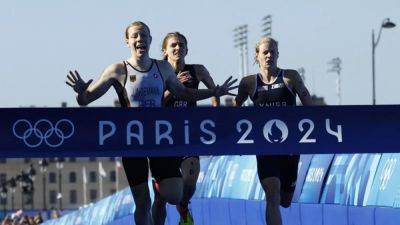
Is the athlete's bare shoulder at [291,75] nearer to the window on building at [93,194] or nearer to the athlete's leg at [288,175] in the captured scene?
the athlete's leg at [288,175]

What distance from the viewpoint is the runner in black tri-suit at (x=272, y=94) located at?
1116 centimetres

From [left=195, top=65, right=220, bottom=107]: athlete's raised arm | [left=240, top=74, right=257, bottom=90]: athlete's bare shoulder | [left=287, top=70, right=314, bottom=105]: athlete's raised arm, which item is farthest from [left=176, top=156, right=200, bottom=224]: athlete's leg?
[left=287, top=70, right=314, bottom=105]: athlete's raised arm

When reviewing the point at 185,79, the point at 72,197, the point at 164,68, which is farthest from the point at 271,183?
the point at 72,197

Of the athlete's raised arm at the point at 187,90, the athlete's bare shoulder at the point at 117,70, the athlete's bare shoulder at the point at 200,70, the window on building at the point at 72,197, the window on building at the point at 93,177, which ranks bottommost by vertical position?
the window on building at the point at 72,197

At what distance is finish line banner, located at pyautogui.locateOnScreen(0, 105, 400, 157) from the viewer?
1048 cm

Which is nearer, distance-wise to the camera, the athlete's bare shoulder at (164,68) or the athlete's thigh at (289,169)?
the athlete's bare shoulder at (164,68)

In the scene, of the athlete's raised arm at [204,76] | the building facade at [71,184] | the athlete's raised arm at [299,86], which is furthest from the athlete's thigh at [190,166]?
the building facade at [71,184]

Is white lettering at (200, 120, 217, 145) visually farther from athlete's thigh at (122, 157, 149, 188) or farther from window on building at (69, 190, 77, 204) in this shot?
window on building at (69, 190, 77, 204)

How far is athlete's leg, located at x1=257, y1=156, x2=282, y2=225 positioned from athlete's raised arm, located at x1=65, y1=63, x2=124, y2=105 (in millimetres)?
1495

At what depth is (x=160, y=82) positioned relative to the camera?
10.6 m

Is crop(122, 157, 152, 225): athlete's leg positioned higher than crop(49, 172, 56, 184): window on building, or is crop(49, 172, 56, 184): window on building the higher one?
crop(122, 157, 152, 225): athlete's leg

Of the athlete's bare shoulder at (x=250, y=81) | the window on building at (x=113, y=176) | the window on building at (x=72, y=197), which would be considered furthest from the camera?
the window on building at (x=72, y=197)

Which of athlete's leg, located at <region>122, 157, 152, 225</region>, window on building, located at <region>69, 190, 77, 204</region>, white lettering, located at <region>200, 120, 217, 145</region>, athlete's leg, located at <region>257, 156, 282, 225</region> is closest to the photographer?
athlete's leg, located at <region>122, 157, 152, 225</region>

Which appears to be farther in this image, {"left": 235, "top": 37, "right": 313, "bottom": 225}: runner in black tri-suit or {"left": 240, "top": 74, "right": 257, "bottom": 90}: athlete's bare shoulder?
{"left": 240, "top": 74, "right": 257, "bottom": 90}: athlete's bare shoulder
